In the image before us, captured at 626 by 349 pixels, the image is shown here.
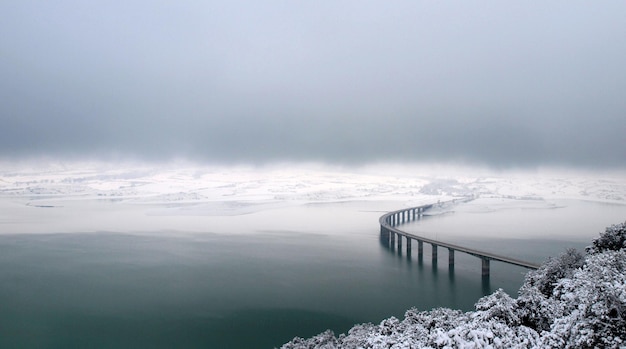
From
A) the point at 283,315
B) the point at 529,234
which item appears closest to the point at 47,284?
the point at 283,315

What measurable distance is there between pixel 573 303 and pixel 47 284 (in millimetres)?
53020

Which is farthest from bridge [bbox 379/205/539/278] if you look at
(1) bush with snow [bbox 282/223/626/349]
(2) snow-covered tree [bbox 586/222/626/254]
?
(1) bush with snow [bbox 282/223/626/349]

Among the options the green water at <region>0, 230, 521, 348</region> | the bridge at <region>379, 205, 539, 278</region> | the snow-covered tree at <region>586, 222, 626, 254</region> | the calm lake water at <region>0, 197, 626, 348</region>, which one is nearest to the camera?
the snow-covered tree at <region>586, 222, 626, 254</region>

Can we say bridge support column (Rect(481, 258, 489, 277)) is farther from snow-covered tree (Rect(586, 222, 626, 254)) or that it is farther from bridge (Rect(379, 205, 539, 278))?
snow-covered tree (Rect(586, 222, 626, 254))

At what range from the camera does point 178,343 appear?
90.4 ft

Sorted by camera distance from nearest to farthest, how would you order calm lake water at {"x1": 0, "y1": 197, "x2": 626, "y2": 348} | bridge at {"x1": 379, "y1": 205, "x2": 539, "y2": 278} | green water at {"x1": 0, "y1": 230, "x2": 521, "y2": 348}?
1. green water at {"x1": 0, "y1": 230, "x2": 521, "y2": 348}
2. calm lake water at {"x1": 0, "y1": 197, "x2": 626, "y2": 348}
3. bridge at {"x1": 379, "y1": 205, "x2": 539, "y2": 278}

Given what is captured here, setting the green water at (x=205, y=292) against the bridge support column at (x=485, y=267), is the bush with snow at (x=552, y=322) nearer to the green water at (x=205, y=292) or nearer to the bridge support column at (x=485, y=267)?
the green water at (x=205, y=292)

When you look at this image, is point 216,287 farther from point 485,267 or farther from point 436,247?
point 436,247

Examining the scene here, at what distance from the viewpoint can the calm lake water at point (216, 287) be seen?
3005cm

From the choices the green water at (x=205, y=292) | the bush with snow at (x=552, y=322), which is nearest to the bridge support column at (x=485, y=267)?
the green water at (x=205, y=292)

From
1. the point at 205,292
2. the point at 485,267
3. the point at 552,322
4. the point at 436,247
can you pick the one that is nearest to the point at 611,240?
the point at 552,322

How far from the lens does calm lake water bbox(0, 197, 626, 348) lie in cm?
3005

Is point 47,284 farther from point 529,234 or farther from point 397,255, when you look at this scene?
point 529,234

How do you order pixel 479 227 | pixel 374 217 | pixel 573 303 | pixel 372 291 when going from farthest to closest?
pixel 374 217 < pixel 479 227 < pixel 372 291 < pixel 573 303
